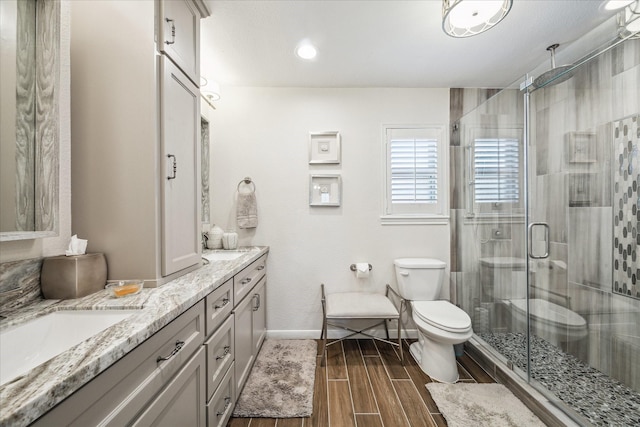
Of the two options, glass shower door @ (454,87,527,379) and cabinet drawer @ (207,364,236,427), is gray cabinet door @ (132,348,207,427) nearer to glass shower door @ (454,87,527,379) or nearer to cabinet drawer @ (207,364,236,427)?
cabinet drawer @ (207,364,236,427)

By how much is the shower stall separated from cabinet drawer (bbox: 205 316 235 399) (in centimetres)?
190

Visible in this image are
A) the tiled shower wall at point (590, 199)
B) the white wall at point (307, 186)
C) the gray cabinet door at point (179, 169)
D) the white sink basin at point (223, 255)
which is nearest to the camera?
the gray cabinet door at point (179, 169)

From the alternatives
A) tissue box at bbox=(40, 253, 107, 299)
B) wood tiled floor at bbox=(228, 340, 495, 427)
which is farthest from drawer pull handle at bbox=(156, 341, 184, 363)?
wood tiled floor at bbox=(228, 340, 495, 427)

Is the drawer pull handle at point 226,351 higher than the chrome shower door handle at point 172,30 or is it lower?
lower

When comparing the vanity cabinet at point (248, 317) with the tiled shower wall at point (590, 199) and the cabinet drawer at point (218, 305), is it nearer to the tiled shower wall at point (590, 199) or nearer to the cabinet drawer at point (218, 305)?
the cabinet drawer at point (218, 305)

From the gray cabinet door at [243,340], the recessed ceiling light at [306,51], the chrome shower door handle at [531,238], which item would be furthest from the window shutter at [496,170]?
the gray cabinet door at [243,340]

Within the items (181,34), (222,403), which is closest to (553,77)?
(181,34)

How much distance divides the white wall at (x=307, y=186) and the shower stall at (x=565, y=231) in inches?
20.0

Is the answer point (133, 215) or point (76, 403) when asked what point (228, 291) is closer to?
point (133, 215)

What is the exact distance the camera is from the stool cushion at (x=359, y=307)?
1.92 metres

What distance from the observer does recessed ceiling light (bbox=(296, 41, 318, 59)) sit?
5.97 feet

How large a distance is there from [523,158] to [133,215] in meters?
2.53

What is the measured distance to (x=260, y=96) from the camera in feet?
7.83

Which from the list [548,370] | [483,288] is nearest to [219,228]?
[483,288]
